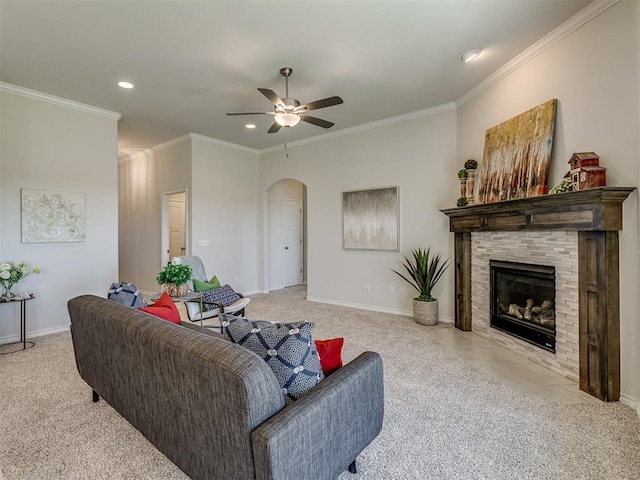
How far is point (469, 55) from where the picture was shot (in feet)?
9.96

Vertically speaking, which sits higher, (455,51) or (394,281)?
(455,51)

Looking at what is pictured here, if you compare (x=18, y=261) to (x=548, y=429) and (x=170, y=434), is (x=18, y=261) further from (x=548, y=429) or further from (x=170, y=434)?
(x=548, y=429)

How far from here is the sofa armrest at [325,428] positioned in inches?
41.4

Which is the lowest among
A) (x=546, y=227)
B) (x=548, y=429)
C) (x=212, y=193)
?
(x=548, y=429)

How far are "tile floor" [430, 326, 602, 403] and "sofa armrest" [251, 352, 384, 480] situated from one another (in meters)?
1.62

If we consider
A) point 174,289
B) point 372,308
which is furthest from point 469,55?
point 174,289

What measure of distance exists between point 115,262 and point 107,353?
121 inches

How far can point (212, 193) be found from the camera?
5.71 metres

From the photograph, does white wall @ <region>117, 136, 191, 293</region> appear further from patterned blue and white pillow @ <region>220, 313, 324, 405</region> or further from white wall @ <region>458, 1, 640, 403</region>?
white wall @ <region>458, 1, 640, 403</region>

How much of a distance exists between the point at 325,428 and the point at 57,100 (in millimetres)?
4859

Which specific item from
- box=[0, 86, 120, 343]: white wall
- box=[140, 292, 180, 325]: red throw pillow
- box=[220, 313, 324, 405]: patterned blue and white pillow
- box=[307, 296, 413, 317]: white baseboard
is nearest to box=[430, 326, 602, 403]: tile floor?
box=[307, 296, 413, 317]: white baseboard

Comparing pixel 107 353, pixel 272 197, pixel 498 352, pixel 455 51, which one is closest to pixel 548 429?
pixel 498 352

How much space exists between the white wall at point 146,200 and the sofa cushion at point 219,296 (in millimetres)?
2436

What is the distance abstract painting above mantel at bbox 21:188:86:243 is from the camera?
12.1 feet
